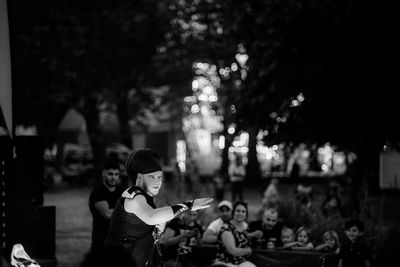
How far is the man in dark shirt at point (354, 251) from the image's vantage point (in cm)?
915

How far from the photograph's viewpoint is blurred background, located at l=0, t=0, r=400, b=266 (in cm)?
1415

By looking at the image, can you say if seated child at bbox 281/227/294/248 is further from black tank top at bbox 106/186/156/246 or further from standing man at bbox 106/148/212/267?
black tank top at bbox 106/186/156/246

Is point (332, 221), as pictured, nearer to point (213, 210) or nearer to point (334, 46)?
point (213, 210)

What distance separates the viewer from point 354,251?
920 cm

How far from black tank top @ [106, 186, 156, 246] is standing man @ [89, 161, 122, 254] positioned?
255 centimetres

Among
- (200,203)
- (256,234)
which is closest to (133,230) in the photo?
(200,203)

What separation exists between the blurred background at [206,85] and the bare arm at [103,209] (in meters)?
0.47

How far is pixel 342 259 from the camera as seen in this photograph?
919cm

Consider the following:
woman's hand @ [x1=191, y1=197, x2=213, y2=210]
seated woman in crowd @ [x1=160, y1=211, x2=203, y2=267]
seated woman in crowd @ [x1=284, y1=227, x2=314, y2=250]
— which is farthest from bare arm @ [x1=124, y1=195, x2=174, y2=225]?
seated woman in crowd @ [x1=284, y1=227, x2=314, y2=250]

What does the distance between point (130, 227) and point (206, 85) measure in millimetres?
37787

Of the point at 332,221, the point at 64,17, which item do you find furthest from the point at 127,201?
the point at 64,17

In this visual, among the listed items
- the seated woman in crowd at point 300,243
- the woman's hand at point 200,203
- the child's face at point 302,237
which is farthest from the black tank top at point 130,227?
the child's face at point 302,237

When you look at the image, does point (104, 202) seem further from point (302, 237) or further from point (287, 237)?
point (302, 237)

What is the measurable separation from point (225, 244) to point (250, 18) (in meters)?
13.2
